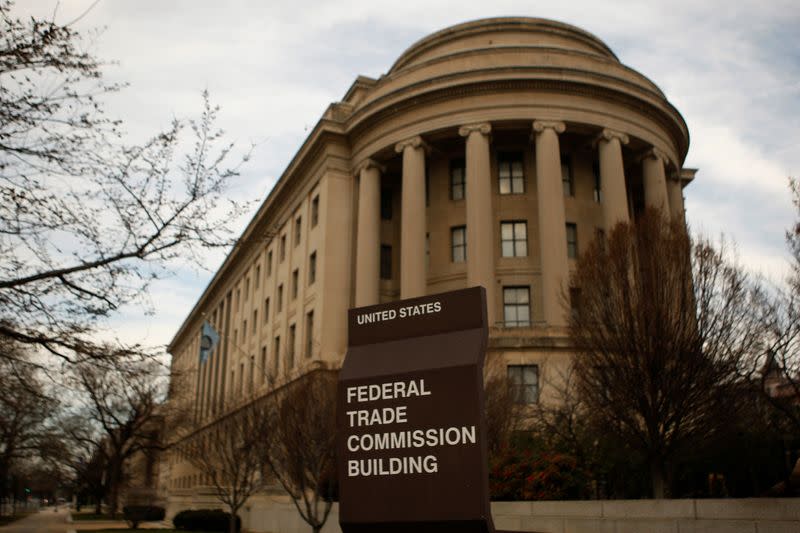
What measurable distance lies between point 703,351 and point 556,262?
18.9 meters

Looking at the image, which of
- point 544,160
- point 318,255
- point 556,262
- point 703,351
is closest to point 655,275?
point 703,351

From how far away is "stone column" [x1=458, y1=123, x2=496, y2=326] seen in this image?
38188 millimetres

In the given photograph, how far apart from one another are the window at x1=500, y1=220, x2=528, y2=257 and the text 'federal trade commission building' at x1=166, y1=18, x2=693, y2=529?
0.25ft

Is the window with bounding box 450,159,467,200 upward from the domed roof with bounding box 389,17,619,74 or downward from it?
downward

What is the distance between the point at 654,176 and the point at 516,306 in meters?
11.0

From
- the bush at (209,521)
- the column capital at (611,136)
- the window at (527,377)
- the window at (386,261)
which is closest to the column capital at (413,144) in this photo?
the window at (386,261)

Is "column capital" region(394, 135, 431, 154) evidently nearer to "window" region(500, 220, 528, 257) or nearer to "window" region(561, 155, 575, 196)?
"window" region(500, 220, 528, 257)

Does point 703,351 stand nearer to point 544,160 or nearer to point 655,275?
point 655,275

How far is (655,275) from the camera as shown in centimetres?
1977

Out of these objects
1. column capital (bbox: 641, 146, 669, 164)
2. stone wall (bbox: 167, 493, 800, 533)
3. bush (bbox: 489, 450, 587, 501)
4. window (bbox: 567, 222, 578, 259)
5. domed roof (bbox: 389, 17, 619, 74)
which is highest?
domed roof (bbox: 389, 17, 619, 74)

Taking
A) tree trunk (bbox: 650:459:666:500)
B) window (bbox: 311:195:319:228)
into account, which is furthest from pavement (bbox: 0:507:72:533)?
tree trunk (bbox: 650:459:666:500)

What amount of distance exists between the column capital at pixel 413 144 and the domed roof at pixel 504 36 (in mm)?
5405

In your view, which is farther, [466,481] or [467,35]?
[467,35]

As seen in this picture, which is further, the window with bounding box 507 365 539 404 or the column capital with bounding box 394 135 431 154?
the column capital with bounding box 394 135 431 154
